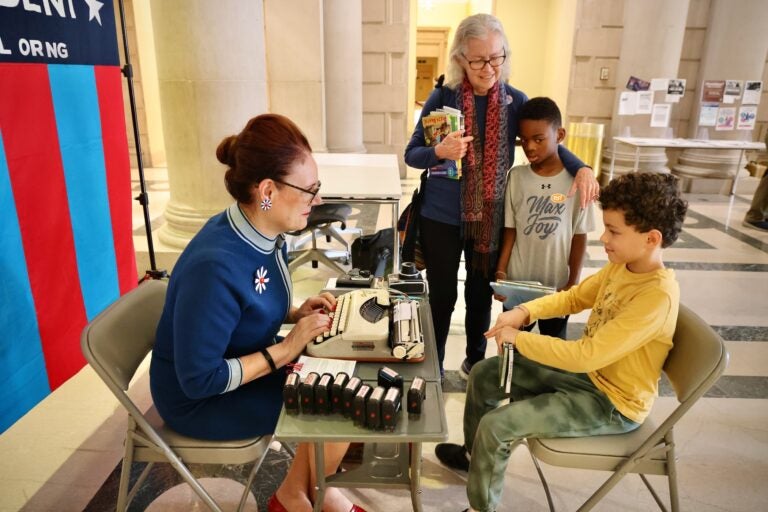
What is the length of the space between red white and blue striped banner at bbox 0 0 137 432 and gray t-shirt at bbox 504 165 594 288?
5.70 feet

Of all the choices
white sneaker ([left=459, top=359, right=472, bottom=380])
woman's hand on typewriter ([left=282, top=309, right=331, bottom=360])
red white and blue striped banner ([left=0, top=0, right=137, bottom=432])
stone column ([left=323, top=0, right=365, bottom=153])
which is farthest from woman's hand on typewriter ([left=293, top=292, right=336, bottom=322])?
stone column ([left=323, top=0, right=365, bottom=153])

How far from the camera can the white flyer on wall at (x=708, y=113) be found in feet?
23.7

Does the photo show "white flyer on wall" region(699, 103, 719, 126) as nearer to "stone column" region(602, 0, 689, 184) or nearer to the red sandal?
"stone column" region(602, 0, 689, 184)

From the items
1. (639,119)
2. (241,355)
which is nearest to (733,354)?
(241,355)

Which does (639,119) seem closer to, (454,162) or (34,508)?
(454,162)

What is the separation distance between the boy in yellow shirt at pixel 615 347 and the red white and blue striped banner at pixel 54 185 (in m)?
1.62

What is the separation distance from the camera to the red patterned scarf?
2.13 m

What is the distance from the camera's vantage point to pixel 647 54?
271 inches

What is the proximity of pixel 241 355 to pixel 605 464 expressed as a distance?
3.44 ft

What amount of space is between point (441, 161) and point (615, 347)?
1055 millimetres

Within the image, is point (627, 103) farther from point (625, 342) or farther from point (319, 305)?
point (319, 305)

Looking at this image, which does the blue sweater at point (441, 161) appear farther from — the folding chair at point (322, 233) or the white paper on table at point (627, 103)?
the white paper on table at point (627, 103)

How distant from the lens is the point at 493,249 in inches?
89.7

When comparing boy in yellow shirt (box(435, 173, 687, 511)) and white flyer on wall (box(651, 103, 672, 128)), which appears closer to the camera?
boy in yellow shirt (box(435, 173, 687, 511))
